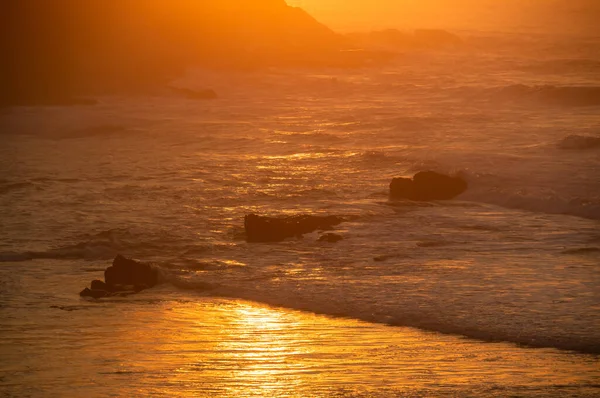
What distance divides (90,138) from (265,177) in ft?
31.0

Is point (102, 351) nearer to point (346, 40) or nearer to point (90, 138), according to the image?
point (90, 138)

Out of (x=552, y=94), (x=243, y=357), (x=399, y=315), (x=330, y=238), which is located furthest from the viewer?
(x=552, y=94)

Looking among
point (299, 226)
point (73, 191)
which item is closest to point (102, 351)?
point (299, 226)

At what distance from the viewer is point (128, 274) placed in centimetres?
1322

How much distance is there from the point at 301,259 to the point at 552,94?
92.6 ft

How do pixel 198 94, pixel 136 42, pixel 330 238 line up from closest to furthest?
1. pixel 330 238
2. pixel 198 94
3. pixel 136 42

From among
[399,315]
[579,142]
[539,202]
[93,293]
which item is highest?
[579,142]

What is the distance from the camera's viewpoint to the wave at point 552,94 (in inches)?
1565

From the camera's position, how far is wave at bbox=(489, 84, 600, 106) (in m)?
39.8

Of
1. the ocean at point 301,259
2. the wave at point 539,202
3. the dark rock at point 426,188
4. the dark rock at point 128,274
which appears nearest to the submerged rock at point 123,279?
the dark rock at point 128,274

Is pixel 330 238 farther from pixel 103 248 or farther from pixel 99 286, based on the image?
pixel 99 286

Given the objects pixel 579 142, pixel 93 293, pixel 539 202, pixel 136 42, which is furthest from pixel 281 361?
pixel 136 42

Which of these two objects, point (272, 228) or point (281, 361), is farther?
point (272, 228)

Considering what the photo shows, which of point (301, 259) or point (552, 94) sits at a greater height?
point (552, 94)
